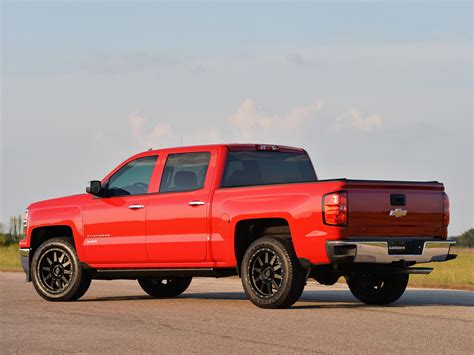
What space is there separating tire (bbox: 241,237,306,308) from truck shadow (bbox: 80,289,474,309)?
0.56 meters

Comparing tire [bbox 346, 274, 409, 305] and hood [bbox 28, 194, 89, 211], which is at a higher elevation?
hood [bbox 28, 194, 89, 211]

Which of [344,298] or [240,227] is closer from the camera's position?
[240,227]

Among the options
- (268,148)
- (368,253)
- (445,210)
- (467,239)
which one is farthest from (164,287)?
(467,239)

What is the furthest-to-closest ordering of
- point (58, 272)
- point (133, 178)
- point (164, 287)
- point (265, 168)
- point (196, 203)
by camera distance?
point (164, 287) < point (58, 272) < point (133, 178) < point (265, 168) < point (196, 203)

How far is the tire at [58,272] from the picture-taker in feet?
51.8

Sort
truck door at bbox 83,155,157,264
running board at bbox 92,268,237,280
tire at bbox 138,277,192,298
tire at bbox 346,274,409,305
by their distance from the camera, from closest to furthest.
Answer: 1. running board at bbox 92,268,237,280
2. tire at bbox 346,274,409,305
3. truck door at bbox 83,155,157,264
4. tire at bbox 138,277,192,298

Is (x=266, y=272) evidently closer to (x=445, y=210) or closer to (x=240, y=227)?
(x=240, y=227)

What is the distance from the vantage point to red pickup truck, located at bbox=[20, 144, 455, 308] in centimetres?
1349

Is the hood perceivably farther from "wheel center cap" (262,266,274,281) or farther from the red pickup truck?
"wheel center cap" (262,266,274,281)

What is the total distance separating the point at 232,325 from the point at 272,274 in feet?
6.84

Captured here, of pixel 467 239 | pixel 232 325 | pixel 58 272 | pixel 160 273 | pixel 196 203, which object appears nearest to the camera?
pixel 232 325

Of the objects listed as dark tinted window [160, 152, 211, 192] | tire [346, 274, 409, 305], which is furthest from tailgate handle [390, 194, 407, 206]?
dark tinted window [160, 152, 211, 192]

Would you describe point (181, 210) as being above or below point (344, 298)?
above

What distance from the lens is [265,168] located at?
15.4 meters
